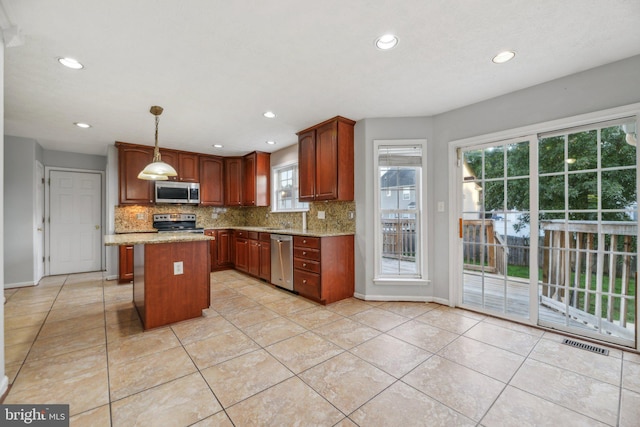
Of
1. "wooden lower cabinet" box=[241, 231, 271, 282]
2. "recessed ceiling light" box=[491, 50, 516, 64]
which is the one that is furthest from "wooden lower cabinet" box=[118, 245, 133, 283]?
"recessed ceiling light" box=[491, 50, 516, 64]

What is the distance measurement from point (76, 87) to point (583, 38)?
15.0ft

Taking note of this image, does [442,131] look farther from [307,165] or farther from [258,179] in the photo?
[258,179]

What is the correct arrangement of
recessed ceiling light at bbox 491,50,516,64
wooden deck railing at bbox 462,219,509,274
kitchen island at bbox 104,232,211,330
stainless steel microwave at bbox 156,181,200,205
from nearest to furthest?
recessed ceiling light at bbox 491,50,516,64
kitchen island at bbox 104,232,211,330
wooden deck railing at bbox 462,219,509,274
stainless steel microwave at bbox 156,181,200,205

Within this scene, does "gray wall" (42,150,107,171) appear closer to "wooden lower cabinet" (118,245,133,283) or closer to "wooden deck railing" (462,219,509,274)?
"wooden lower cabinet" (118,245,133,283)

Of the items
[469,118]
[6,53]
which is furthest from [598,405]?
[6,53]

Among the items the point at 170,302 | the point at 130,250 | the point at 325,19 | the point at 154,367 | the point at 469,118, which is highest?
the point at 325,19

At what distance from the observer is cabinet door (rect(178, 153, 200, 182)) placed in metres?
5.55

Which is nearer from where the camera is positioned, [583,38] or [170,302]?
[583,38]

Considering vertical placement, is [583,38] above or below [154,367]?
above

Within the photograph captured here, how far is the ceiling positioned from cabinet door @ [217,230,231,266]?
9.19 feet

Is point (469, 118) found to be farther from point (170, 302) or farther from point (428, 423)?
point (170, 302)

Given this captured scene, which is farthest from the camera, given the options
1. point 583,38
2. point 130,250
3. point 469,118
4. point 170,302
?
point 130,250

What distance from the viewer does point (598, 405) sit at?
1693 millimetres

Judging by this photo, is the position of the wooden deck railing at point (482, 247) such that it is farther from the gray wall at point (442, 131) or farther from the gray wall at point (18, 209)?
the gray wall at point (18, 209)
